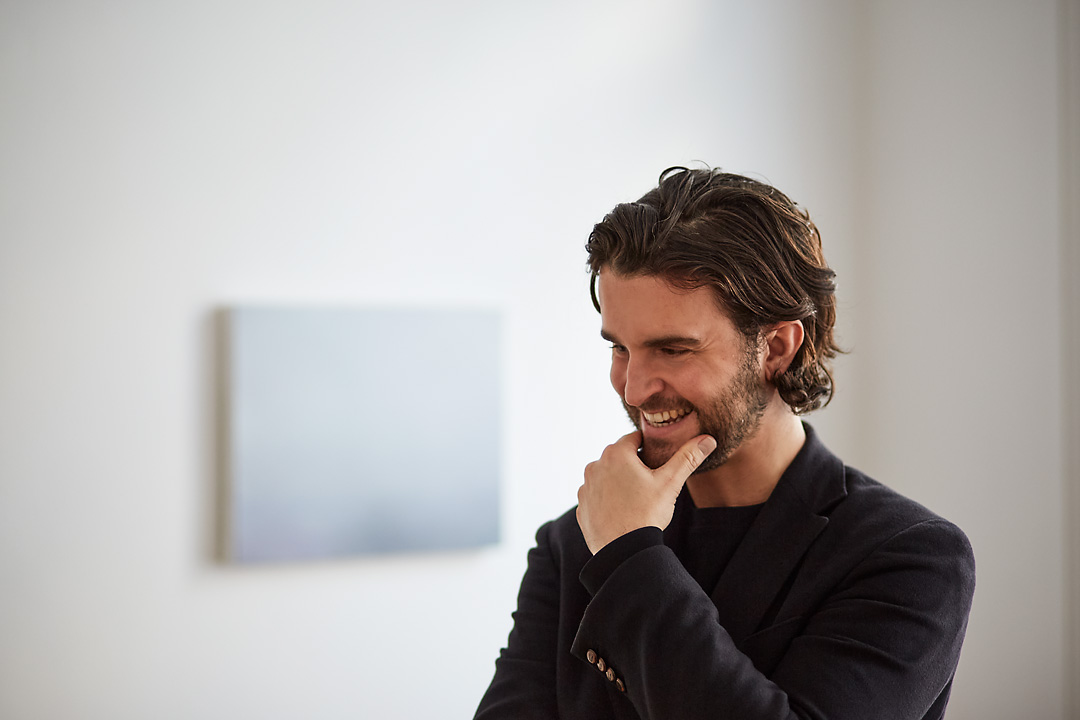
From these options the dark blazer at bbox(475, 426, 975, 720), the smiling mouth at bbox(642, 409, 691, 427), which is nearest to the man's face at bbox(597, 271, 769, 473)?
the smiling mouth at bbox(642, 409, 691, 427)

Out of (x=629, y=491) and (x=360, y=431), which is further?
(x=360, y=431)

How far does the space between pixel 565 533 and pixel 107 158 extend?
1607mm

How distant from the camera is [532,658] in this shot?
4.18ft

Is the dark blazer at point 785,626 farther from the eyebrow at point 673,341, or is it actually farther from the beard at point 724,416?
the eyebrow at point 673,341

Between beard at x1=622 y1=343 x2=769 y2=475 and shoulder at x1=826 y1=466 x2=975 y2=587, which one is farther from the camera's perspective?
beard at x1=622 y1=343 x2=769 y2=475

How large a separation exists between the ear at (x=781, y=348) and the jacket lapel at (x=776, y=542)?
0.43ft

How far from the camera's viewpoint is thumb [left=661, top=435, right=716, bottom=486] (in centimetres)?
118

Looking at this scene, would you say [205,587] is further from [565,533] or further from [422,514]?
[565,533]

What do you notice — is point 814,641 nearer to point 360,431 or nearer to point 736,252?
point 736,252

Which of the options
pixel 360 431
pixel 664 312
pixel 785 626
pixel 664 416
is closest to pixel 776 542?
pixel 785 626

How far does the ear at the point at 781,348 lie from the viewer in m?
1.29

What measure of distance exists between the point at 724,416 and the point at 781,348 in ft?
0.53

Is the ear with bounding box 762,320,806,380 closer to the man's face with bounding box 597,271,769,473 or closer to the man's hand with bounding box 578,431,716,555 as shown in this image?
the man's face with bounding box 597,271,769,473

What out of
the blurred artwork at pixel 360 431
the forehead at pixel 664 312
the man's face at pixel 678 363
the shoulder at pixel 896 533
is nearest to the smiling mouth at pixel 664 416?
the man's face at pixel 678 363
